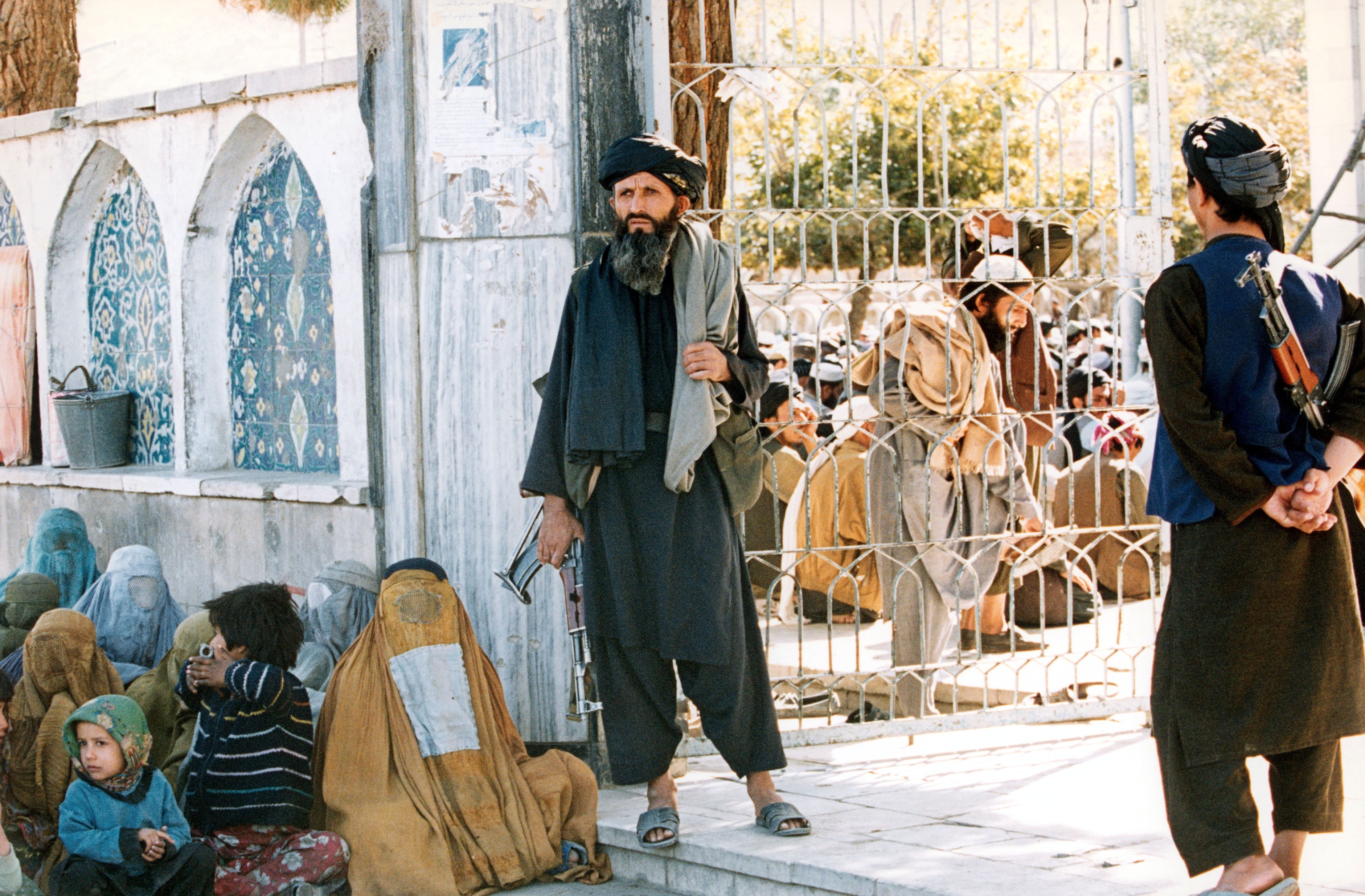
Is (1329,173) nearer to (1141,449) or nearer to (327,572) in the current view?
(1141,449)

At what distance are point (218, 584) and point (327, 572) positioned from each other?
151 centimetres

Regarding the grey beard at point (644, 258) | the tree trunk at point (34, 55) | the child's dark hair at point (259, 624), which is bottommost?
the child's dark hair at point (259, 624)

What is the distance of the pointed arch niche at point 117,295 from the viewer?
6961mm

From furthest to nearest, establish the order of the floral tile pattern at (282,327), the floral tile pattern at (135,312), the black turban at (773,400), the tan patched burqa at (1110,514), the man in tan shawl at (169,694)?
1. the black turban at (773,400)
2. the tan patched burqa at (1110,514)
3. the floral tile pattern at (135,312)
4. the floral tile pattern at (282,327)
5. the man in tan shawl at (169,694)

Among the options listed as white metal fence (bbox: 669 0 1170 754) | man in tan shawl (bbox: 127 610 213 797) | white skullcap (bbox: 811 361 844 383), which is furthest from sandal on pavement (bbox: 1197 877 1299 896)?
white skullcap (bbox: 811 361 844 383)

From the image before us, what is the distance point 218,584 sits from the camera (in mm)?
6230

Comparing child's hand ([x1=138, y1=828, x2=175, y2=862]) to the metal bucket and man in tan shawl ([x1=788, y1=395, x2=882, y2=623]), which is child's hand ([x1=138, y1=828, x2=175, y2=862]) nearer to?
man in tan shawl ([x1=788, y1=395, x2=882, y2=623])

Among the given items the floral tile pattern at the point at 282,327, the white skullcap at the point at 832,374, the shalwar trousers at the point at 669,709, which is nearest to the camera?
the shalwar trousers at the point at 669,709

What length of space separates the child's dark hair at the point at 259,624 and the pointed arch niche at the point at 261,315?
1795 mm

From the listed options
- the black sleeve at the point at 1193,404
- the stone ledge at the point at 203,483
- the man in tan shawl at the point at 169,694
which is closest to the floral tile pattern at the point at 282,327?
the stone ledge at the point at 203,483

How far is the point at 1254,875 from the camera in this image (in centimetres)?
281

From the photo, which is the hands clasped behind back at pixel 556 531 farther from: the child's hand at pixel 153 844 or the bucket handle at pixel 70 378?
the bucket handle at pixel 70 378

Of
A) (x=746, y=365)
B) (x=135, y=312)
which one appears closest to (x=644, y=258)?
(x=746, y=365)

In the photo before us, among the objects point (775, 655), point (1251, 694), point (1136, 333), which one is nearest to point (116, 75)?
point (1136, 333)
